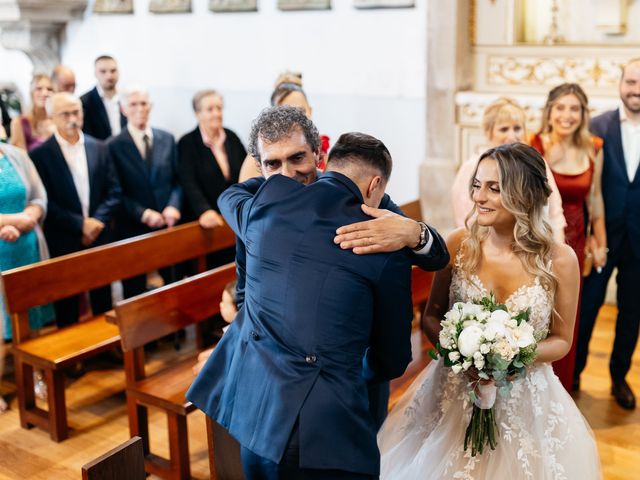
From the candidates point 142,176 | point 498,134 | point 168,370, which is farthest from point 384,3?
point 168,370

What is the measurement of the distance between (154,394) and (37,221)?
5.15 feet

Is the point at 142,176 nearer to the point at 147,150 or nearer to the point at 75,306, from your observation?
the point at 147,150

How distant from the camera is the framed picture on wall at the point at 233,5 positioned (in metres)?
7.42

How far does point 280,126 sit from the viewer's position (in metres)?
2.53

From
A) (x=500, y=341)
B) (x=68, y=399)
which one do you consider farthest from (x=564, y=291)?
(x=68, y=399)

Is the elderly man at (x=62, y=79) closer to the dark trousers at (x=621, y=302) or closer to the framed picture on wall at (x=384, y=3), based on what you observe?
the framed picture on wall at (x=384, y=3)

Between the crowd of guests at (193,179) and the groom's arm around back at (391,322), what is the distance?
1.21m

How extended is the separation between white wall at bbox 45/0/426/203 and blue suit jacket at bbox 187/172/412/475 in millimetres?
4604

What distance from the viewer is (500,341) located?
2561 mm

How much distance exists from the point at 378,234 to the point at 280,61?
17.9 ft

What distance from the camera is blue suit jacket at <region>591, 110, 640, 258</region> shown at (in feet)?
14.3

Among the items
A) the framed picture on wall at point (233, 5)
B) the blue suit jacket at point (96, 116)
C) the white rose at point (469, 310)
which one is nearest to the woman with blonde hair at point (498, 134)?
the white rose at point (469, 310)

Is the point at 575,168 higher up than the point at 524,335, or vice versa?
the point at 575,168

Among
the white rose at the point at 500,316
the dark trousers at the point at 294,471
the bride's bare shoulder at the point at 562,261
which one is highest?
the bride's bare shoulder at the point at 562,261
